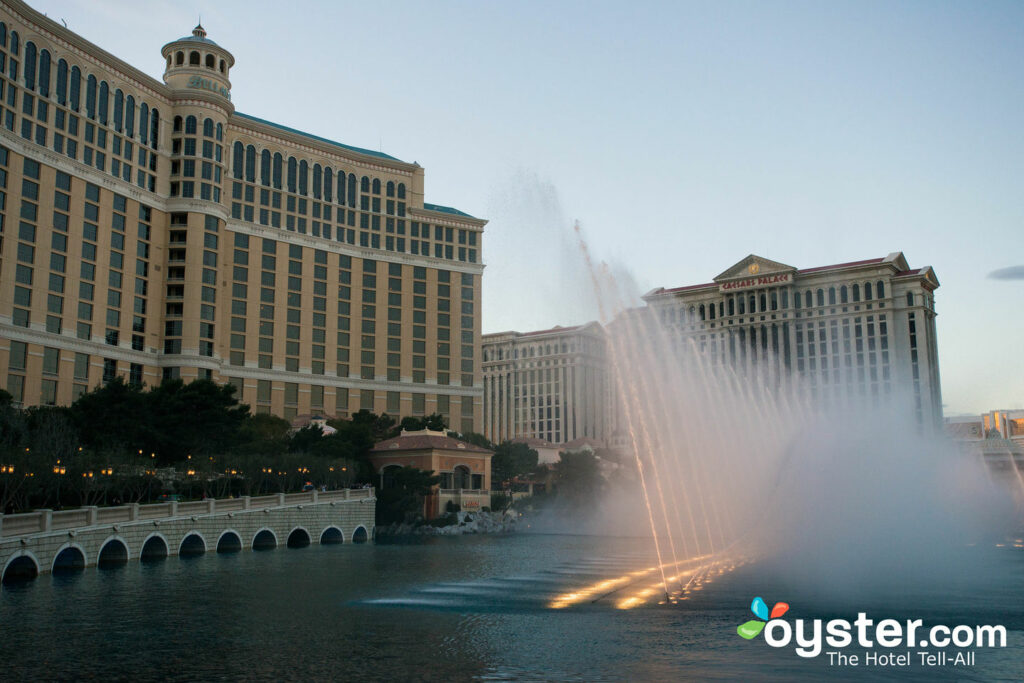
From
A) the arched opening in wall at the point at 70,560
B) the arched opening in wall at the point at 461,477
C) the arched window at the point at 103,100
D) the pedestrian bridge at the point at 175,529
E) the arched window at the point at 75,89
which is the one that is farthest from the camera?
the arched opening in wall at the point at 461,477

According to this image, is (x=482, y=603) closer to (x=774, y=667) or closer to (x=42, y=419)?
(x=774, y=667)

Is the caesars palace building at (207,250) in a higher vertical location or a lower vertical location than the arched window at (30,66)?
lower

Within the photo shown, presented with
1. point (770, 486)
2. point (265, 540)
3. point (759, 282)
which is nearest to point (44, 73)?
point (265, 540)

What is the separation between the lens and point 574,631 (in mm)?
27156

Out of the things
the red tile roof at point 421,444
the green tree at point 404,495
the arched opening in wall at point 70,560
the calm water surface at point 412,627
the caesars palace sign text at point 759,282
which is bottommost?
the calm water surface at point 412,627

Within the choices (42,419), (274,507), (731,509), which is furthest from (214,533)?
(731,509)

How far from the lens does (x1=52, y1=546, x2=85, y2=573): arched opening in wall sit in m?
44.8

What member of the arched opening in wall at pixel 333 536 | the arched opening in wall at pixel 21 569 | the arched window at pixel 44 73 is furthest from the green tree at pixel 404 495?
the arched window at pixel 44 73

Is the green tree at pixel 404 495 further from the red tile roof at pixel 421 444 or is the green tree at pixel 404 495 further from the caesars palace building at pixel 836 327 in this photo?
the caesars palace building at pixel 836 327

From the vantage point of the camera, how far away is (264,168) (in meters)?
117

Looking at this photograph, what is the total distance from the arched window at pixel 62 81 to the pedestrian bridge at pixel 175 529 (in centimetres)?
5267

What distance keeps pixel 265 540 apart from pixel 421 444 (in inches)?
1164

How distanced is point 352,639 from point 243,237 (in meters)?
94.9

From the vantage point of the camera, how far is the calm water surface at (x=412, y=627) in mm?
22062
